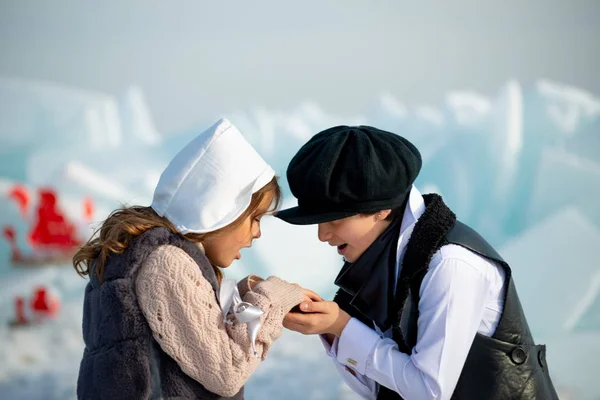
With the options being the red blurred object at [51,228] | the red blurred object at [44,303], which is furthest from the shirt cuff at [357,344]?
the red blurred object at [51,228]

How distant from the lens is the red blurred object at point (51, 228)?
12.5 ft

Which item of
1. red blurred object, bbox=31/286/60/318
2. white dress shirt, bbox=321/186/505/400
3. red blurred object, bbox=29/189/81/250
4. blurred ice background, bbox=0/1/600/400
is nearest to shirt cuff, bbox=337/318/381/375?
white dress shirt, bbox=321/186/505/400

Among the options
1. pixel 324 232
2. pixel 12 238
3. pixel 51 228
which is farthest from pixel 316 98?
pixel 324 232

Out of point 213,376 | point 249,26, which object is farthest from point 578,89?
point 213,376

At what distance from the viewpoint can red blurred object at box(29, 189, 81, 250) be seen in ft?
12.5

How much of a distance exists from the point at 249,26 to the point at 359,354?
2997mm

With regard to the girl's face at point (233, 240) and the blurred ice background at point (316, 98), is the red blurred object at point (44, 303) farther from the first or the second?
the girl's face at point (233, 240)

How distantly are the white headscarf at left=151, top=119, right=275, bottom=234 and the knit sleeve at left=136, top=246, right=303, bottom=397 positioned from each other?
0.37 ft

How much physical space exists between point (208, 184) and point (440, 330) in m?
0.65

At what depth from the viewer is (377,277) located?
1.69m

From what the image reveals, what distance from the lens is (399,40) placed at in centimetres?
429

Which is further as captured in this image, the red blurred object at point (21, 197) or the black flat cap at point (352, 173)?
the red blurred object at point (21, 197)

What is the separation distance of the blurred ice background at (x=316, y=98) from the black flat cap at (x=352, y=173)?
2321 millimetres

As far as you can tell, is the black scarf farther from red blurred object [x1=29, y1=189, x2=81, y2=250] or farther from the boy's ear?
red blurred object [x1=29, y1=189, x2=81, y2=250]
